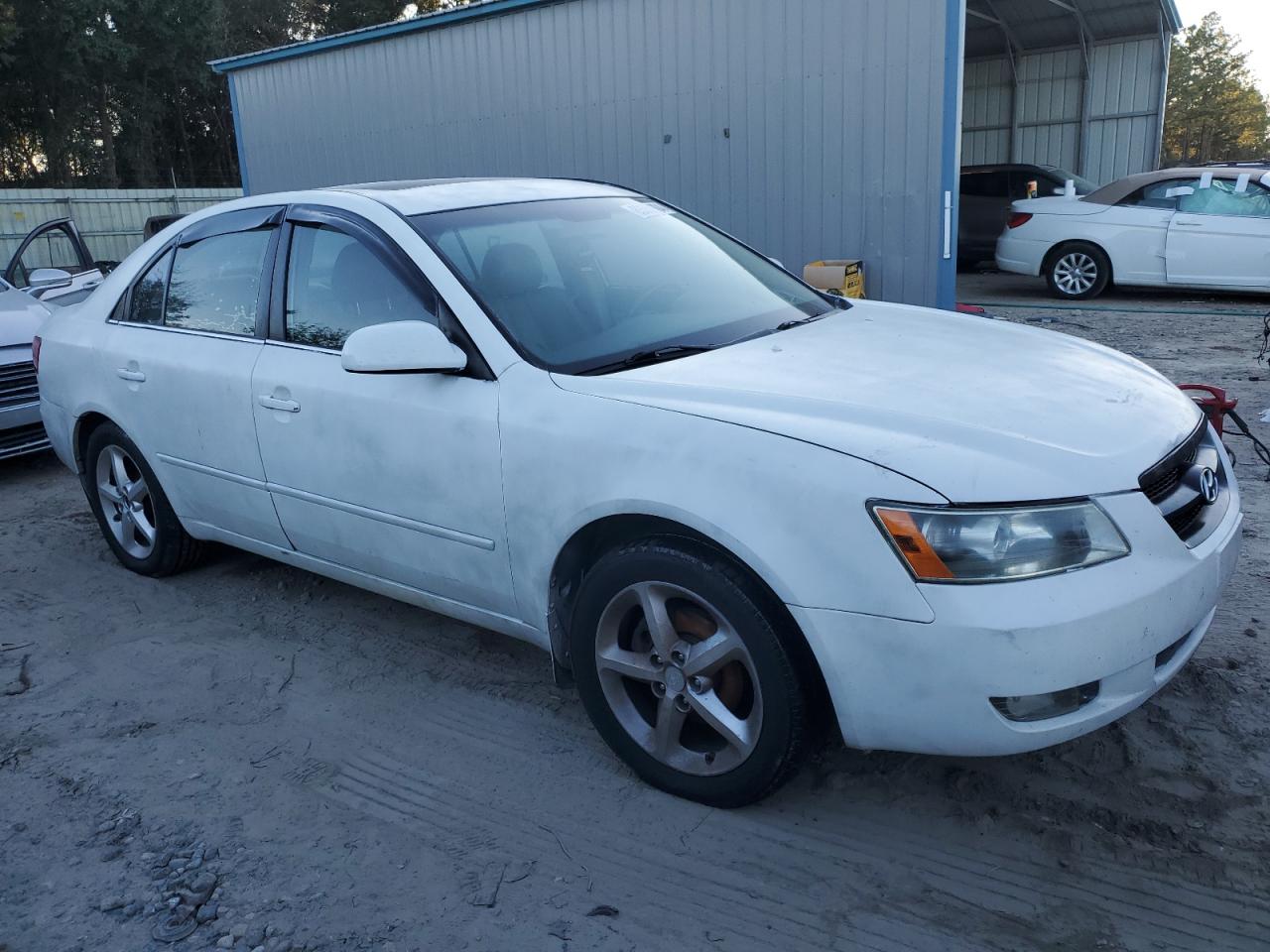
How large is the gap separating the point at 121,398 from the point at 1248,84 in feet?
159

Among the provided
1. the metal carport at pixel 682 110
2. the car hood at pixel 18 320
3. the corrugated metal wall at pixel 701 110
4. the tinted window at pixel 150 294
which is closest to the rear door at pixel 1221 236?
the metal carport at pixel 682 110

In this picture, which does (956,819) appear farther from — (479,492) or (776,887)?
(479,492)

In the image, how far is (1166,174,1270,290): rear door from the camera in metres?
10.8

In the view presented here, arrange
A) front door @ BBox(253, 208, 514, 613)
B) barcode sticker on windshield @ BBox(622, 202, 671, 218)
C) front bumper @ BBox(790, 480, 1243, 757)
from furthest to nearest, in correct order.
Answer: barcode sticker on windshield @ BBox(622, 202, 671, 218)
front door @ BBox(253, 208, 514, 613)
front bumper @ BBox(790, 480, 1243, 757)

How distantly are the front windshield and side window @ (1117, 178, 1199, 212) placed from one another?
30.4 ft

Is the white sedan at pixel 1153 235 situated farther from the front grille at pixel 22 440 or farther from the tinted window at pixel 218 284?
the front grille at pixel 22 440

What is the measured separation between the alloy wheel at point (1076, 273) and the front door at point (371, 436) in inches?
419

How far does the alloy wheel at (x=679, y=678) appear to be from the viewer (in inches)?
104

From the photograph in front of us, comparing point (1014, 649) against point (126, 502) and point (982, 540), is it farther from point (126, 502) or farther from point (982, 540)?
point (126, 502)

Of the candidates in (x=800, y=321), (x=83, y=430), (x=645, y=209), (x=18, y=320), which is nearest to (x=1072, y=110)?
(x=645, y=209)

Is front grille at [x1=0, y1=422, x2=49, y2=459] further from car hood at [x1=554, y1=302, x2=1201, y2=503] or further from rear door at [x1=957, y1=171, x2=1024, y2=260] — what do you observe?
rear door at [x1=957, y1=171, x2=1024, y2=260]

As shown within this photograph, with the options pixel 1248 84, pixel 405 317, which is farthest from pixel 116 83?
pixel 1248 84

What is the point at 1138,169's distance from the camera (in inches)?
733

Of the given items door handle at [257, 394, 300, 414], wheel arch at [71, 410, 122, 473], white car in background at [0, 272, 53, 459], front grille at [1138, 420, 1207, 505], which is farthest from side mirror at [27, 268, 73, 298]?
front grille at [1138, 420, 1207, 505]
